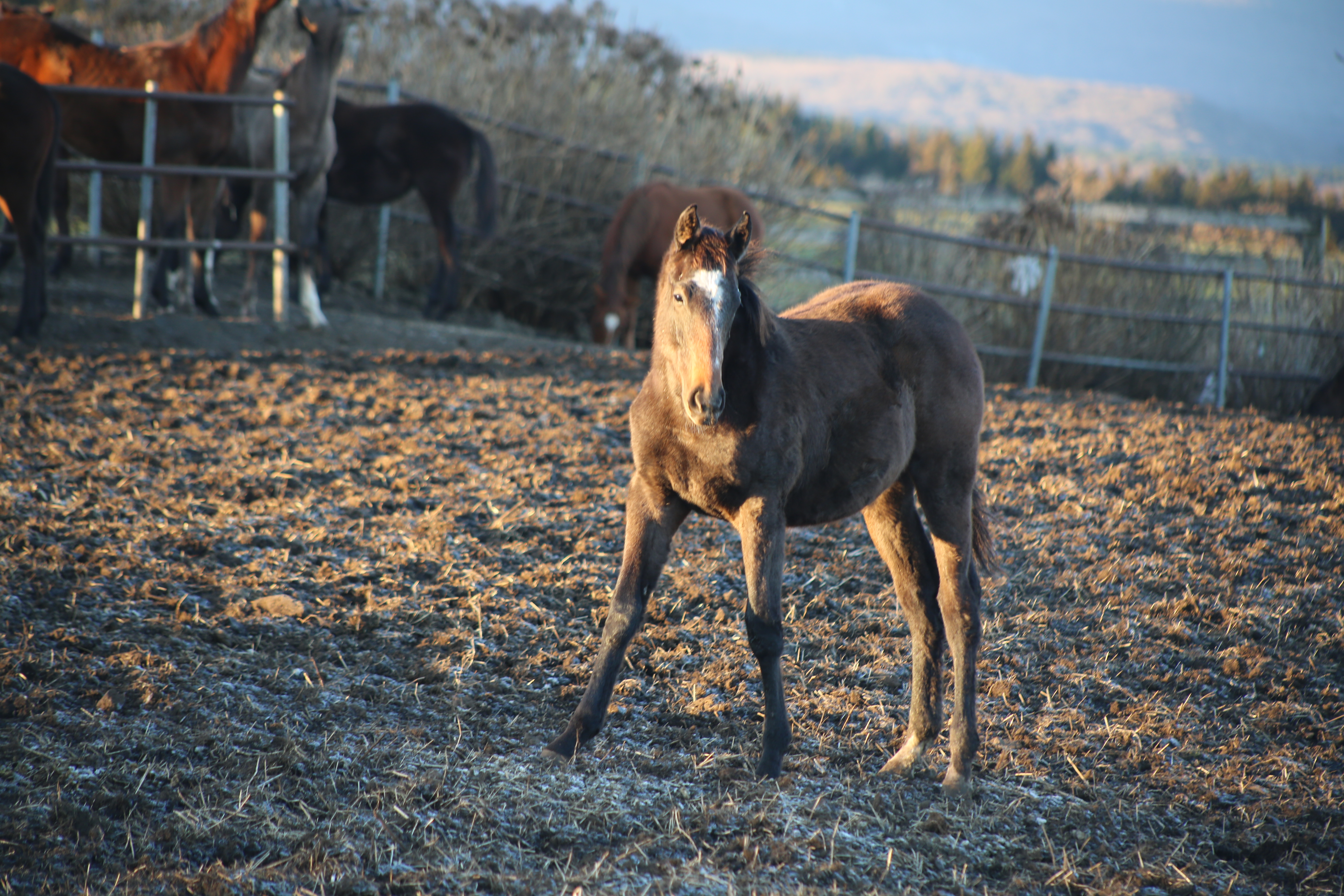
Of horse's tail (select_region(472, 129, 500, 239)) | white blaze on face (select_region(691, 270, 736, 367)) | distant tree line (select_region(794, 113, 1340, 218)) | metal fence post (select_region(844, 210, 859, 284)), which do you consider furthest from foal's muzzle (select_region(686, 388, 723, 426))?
distant tree line (select_region(794, 113, 1340, 218))

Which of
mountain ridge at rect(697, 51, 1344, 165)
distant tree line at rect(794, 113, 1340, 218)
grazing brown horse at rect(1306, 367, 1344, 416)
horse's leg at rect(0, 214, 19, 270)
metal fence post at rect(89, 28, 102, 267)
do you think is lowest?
grazing brown horse at rect(1306, 367, 1344, 416)

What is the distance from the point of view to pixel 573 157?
11516mm

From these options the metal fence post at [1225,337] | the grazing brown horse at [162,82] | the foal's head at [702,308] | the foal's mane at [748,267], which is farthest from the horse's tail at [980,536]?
the metal fence post at [1225,337]

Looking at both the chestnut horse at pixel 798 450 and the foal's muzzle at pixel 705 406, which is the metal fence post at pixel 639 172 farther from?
the foal's muzzle at pixel 705 406

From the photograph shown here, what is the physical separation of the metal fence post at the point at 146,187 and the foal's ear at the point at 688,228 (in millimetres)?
6263

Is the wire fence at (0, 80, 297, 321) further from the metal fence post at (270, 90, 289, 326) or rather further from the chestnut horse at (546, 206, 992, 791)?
the chestnut horse at (546, 206, 992, 791)

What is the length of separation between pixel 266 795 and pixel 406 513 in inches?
84.9

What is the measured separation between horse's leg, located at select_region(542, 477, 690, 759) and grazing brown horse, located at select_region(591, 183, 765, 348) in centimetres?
687

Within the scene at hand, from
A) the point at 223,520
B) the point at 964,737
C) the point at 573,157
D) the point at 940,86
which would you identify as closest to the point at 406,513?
the point at 223,520

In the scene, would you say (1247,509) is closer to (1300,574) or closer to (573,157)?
(1300,574)

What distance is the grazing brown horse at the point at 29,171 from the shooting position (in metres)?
6.48

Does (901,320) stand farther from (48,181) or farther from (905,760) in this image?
(48,181)

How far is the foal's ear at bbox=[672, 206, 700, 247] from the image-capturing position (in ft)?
8.64

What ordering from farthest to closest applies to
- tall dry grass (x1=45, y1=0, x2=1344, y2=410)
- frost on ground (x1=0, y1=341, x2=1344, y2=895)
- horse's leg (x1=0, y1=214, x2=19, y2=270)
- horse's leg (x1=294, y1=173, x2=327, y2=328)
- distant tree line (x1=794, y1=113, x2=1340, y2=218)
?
1. distant tree line (x1=794, y1=113, x2=1340, y2=218)
2. tall dry grass (x1=45, y1=0, x2=1344, y2=410)
3. horse's leg (x1=294, y1=173, x2=327, y2=328)
4. horse's leg (x1=0, y1=214, x2=19, y2=270)
5. frost on ground (x1=0, y1=341, x2=1344, y2=895)
